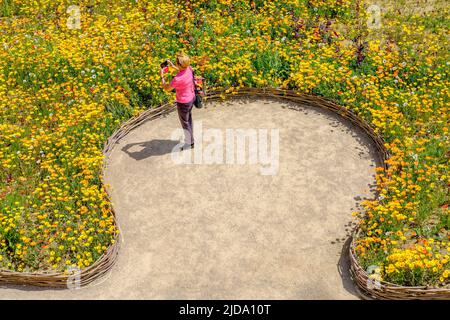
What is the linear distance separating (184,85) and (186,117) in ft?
2.20

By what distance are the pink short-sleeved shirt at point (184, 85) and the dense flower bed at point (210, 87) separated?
6.13 ft

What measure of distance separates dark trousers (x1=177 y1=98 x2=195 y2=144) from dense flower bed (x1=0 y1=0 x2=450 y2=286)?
1.64 meters

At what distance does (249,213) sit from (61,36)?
25.0 feet

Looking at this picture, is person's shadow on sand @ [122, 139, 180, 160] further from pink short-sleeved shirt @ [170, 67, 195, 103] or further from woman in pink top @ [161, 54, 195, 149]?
pink short-sleeved shirt @ [170, 67, 195, 103]

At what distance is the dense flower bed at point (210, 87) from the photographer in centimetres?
818

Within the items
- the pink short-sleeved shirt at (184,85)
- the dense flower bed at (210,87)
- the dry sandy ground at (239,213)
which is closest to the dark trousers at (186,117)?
the pink short-sleeved shirt at (184,85)

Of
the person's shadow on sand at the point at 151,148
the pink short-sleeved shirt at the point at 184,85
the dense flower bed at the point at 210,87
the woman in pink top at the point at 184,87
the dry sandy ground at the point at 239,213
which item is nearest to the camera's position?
the dry sandy ground at the point at 239,213

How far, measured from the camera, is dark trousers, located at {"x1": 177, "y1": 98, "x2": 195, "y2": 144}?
31.2 ft

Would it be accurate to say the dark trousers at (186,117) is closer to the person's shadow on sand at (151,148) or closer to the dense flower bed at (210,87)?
the person's shadow on sand at (151,148)

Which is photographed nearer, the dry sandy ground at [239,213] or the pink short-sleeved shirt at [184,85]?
the dry sandy ground at [239,213]

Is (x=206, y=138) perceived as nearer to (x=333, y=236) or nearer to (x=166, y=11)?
(x=333, y=236)

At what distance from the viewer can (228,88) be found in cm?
1151

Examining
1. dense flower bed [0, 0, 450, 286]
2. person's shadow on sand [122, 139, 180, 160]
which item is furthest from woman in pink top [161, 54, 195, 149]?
dense flower bed [0, 0, 450, 286]

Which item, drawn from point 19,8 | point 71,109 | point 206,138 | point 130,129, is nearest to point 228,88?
point 206,138
